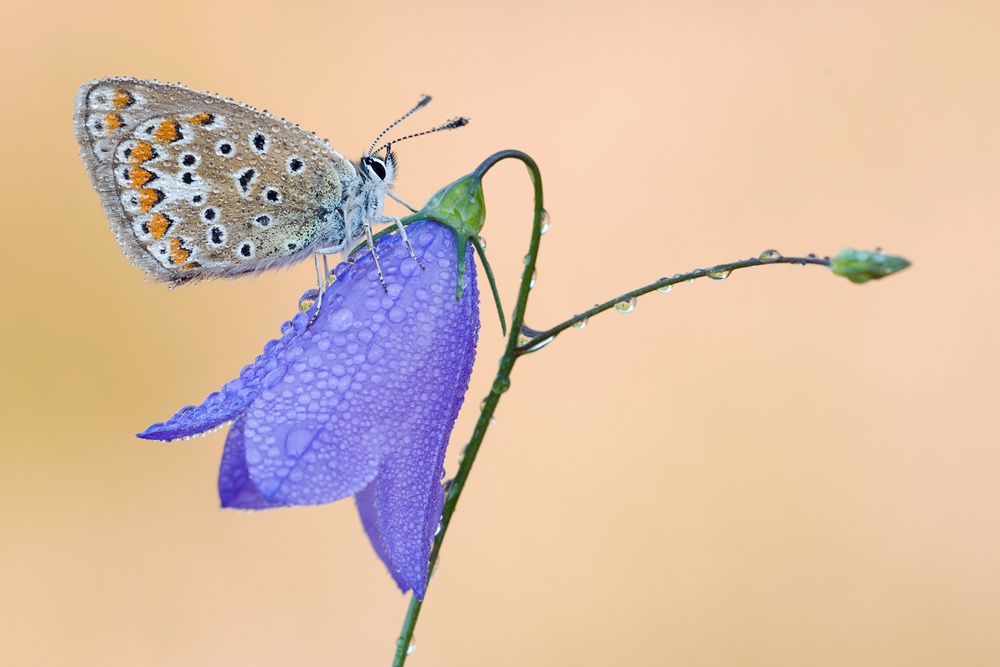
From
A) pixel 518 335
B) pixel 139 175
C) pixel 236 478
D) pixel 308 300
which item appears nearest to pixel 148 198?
pixel 139 175

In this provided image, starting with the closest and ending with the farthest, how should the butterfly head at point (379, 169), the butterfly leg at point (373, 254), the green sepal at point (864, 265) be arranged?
the green sepal at point (864, 265) → the butterfly leg at point (373, 254) → the butterfly head at point (379, 169)

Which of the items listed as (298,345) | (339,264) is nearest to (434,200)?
→ (339,264)

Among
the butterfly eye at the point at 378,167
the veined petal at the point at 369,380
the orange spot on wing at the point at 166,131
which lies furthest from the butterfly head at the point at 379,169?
the orange spot on wing at the point at 166,131

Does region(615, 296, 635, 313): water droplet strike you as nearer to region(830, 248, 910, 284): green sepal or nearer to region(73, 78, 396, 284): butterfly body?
region(830, 248, 910, 284): green sepal

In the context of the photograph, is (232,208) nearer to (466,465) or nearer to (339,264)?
(339,264)

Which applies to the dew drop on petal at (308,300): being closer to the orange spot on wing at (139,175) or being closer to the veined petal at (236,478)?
the veined petal at (236,478)

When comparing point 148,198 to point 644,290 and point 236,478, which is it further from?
point 644,290

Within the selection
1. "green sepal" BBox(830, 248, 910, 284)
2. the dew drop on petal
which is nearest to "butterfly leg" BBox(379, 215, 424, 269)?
the dew drop on petal
